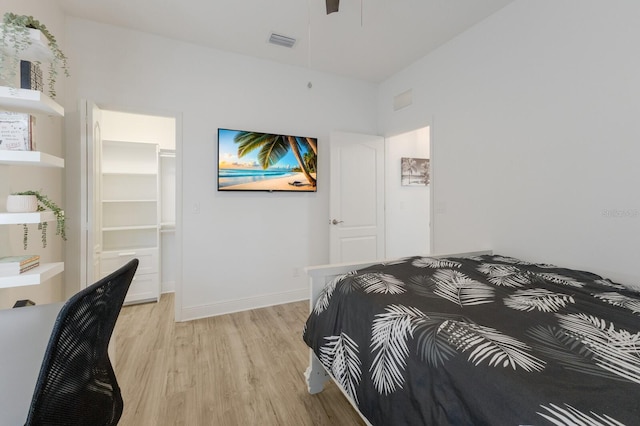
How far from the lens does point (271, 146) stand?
3246 millimetres

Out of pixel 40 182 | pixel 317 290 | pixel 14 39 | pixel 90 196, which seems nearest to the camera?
pixel 14 39

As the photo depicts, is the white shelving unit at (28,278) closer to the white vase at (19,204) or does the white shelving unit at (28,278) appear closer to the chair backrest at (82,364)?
the white vase at (19,204)

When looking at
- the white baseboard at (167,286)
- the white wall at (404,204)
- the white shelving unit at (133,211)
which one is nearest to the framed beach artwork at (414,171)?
the white wall at (404,204)

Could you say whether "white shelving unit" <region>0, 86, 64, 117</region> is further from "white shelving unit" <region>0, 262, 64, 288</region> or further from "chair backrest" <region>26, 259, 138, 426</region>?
"chair backrest" <region>26, 259, 138, 426</region>

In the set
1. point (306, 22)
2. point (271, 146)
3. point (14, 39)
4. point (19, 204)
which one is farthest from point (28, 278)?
point (306, 22)

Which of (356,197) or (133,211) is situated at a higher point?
(356,197)

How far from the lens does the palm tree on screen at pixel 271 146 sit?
312 cm

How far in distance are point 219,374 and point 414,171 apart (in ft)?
12.0

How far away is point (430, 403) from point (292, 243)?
2.66 metres

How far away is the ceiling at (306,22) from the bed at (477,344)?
2162mm

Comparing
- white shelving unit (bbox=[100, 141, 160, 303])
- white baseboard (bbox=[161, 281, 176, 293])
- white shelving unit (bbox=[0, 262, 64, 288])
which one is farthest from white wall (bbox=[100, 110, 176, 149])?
white shelving unit (bbox=[0, 262, 64, 288])

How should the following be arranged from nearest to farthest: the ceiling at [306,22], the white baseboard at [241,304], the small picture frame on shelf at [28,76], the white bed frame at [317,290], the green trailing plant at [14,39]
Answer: the green trailing plant at [14,39] < the small picture frame on shelf at [28,76] < the white bed frame at [317,290] < the ceiling at [306,22] < the white baseboard at [241,304]

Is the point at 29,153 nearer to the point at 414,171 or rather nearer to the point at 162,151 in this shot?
the point at 162,151

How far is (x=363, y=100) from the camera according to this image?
390 centimetres
